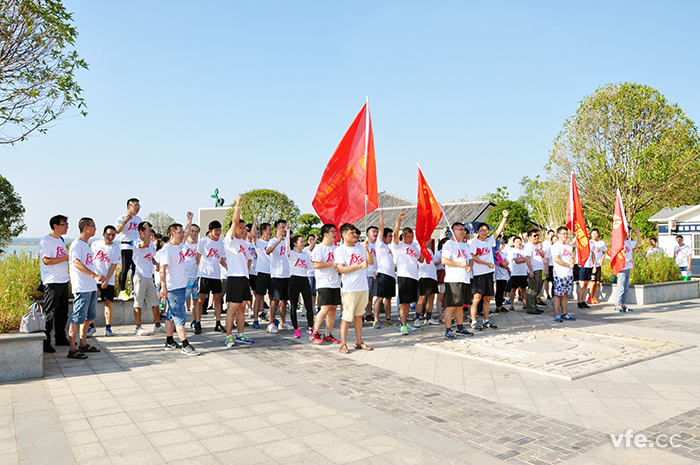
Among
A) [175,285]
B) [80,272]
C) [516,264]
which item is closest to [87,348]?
[80,272]

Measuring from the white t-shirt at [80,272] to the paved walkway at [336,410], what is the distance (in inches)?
40.4

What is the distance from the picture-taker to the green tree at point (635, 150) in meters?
24.7

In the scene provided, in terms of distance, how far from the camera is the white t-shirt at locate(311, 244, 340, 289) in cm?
833

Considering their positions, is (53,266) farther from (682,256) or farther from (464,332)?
(682,256)

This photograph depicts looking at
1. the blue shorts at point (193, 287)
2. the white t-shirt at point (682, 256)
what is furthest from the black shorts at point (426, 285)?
the white t-shirt at point (682, 256)

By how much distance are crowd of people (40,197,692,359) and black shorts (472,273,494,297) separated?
0.06 ft

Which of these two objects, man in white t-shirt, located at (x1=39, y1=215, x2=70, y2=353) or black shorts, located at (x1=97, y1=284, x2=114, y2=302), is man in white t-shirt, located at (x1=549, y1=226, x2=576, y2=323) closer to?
black shorts, located at (x1=97, y1=284, x2=114, y2=302)

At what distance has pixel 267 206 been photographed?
3947 centimetres

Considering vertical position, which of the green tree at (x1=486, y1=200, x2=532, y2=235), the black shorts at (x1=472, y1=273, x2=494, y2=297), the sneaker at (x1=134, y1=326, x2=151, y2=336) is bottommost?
the sneaker at (x1=134, y1=326, x2=151, y2=336)

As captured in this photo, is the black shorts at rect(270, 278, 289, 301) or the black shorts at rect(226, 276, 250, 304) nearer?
the black shorts at rect(226, 276, 250, 304)

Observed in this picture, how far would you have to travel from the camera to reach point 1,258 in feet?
34.2

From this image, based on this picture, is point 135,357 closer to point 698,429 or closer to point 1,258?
point 1,258

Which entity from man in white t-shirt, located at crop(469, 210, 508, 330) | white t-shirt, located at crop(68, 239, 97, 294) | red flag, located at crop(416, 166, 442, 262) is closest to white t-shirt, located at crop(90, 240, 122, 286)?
white t-shirt, located at crop(68, 239, 97, 294)

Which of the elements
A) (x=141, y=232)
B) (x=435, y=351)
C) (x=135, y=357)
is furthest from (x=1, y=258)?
(x=435, y=351)
